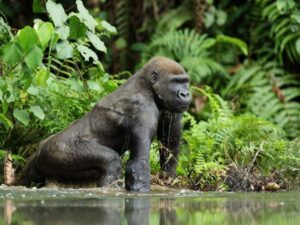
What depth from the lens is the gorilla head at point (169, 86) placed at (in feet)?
24.5

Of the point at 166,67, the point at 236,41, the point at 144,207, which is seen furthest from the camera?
the point at 236,41

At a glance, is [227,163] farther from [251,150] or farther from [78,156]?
[78,156]

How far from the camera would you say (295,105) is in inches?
477

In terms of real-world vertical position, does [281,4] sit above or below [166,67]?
above

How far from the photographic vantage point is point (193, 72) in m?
12.6

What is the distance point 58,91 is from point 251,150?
2048mm

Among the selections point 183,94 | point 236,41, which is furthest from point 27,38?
point 236,41

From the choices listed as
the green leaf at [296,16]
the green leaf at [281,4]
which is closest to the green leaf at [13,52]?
the green leaf at [281,4]

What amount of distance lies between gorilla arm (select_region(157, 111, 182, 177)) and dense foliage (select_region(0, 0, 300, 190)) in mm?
186

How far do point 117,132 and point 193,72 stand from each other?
5.32m

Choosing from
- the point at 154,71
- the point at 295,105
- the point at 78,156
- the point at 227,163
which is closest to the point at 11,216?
the point at 78,156

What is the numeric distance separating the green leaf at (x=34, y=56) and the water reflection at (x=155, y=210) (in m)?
1.20

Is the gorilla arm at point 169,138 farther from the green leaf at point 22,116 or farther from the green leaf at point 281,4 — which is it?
the green leaf at point 281,4

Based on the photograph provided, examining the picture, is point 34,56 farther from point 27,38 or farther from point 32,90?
point 32,90
